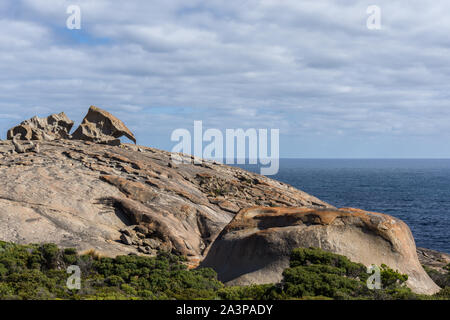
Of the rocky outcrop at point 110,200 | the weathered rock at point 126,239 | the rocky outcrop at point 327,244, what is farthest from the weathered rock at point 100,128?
the rocky outcrop at point 327,244

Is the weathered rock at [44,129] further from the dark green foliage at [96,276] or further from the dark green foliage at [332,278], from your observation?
the dark green foliage at [332,278]

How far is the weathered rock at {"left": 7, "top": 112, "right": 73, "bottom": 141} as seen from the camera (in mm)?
44094

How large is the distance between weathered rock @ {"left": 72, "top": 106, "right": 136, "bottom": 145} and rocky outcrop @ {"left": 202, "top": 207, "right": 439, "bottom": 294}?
26.9 meters

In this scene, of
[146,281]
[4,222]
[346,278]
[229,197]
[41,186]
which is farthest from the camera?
[229,197]

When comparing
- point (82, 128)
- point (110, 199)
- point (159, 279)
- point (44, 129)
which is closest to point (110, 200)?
point (110, 199)

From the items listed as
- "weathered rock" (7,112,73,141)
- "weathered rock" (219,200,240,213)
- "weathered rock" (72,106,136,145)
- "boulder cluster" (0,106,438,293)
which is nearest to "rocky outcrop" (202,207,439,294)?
"boulder cluster" (0,106,438,293)

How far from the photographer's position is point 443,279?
24719mm

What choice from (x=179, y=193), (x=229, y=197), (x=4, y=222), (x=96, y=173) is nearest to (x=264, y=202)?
(x=229, y=197)

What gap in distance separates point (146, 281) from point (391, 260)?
434 inches

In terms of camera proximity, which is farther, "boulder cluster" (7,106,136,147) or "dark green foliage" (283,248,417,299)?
"boulder cluster" (7,106,136,147)

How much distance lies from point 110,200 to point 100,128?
16824mm

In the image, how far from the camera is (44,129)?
47344 mm

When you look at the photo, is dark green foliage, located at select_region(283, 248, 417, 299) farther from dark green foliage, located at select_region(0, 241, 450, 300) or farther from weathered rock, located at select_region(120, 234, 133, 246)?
weathered rock, located at select_region(120, 234, 133, 246)

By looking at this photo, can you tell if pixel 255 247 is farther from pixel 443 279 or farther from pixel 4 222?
pixel 4 222
